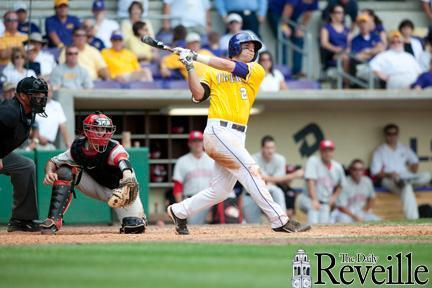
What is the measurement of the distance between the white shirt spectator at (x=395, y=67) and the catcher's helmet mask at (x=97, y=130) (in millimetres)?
8295

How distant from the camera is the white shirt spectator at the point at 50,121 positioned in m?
15.6

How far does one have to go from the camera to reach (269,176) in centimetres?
1656

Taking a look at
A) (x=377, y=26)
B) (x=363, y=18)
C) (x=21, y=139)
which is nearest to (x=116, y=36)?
(x=363, y=18)

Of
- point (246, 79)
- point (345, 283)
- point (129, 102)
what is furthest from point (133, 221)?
point (129, 102)

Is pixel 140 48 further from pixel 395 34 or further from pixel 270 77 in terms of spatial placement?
pixel 395 34

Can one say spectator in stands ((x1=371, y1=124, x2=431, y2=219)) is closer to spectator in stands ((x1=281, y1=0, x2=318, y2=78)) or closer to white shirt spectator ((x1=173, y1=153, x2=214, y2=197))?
spectator in stands ((x1=281, y1=0, x2=318, y2=78))

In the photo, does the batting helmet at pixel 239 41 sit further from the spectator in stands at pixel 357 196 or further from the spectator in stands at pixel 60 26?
the spectator in stands at pixel 357 196

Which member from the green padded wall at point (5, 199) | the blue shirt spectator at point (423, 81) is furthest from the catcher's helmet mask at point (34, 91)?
the blue shirt spectator at point (423, 81)

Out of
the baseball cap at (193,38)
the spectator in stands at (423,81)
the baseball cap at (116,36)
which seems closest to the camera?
the baseball cap at (193,38)

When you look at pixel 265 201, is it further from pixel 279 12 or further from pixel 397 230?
pixel 279 12

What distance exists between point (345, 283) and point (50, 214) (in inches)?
150

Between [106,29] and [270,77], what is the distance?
8.79 ft

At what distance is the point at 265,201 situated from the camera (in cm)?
1065

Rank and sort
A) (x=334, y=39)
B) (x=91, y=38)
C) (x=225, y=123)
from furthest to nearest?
(x=334, y=39), (x=91, y=38), (x=225, y=123)
